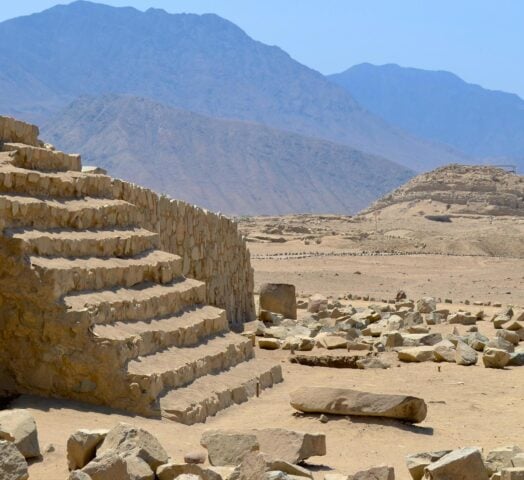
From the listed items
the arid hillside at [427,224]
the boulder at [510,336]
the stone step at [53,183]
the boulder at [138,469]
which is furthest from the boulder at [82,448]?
the arid hillside at [427,224]

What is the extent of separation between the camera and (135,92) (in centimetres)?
17512

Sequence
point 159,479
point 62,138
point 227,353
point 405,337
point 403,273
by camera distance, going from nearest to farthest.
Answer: point 159,479
point 227,353
point 405,337
point 403,273
point 62,138

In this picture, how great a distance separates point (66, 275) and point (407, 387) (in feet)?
13.5

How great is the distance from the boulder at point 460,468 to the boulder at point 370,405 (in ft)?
7.30

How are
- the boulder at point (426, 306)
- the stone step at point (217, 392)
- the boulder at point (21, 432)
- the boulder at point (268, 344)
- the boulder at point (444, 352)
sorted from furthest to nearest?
the boulder at point (426, 306) < the boulder at point (268, 344) < the boulder at point (444, 352) < the stone step at point (217, 392) < the boulder at point (21, 432)

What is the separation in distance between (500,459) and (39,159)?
606 cm

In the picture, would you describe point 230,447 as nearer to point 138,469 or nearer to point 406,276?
point 138,469

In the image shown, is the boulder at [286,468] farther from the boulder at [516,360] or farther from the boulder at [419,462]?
the boulder at [516,360]

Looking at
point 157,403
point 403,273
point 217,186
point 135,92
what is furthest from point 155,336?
point 135,92

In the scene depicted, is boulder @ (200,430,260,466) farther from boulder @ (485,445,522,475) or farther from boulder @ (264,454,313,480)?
boulder @ (485,445,522,475)

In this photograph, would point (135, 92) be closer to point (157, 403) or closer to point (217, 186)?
point (217, 186)

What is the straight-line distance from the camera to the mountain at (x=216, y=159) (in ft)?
350

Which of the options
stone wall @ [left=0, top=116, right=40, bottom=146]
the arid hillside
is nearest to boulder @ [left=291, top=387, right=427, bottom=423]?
stone wall @ [left=0, top=116, right=40, bottom=146]

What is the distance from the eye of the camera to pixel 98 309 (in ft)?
29.7
